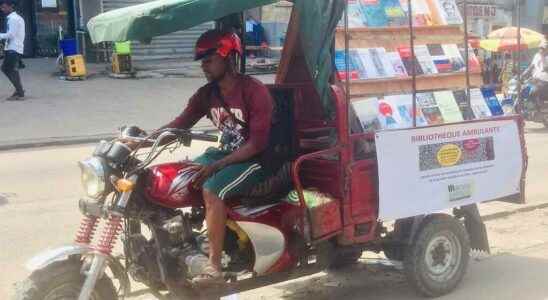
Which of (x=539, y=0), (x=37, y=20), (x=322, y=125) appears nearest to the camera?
(x=322, y=125)

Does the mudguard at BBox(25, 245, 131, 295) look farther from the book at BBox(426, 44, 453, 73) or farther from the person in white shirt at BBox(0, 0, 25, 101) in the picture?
the person in white shirt at BBox(0, 0, 25, 101)

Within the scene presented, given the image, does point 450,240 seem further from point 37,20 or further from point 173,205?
point 37,20

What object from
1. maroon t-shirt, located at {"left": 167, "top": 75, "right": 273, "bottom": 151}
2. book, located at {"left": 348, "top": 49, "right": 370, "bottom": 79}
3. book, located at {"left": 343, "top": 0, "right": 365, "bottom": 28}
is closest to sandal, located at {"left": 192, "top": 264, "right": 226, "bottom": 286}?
maroon t-shirt, located at {"left": 167, "top": 75, "right": 273, "bottom": 151}

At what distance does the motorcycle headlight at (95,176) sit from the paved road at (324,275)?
1.41 m

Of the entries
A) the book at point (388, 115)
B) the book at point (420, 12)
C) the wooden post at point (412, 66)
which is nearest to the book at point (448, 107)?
the wooden post at point (412, 66)

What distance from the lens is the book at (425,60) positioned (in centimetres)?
508

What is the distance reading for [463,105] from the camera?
5.22 metres

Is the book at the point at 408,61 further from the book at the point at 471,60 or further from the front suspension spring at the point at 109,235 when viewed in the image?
the front suspension spring at the point at 109,235

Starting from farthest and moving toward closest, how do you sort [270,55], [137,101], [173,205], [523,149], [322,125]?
[270,55], [137,101], [523,149], [322,125], [173,205]

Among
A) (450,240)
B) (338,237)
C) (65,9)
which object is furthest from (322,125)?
(65,9)

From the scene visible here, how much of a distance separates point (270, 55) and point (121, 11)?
593 inches

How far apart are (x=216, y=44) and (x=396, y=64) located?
4.52ft

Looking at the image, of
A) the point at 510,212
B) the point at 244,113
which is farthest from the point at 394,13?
the point at 510,212

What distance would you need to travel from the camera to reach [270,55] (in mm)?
19172
